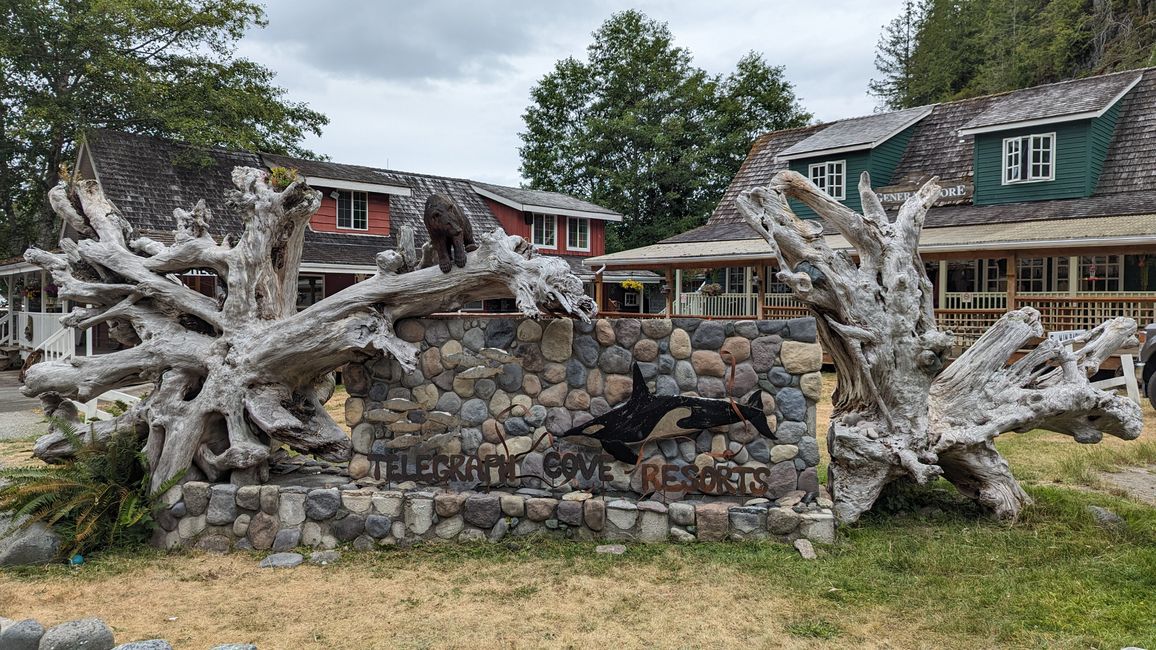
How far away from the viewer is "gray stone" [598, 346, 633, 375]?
20.0ft

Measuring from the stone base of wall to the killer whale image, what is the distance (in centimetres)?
45

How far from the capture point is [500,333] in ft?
20.7

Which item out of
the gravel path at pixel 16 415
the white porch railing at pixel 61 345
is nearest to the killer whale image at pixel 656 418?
the gravel path at pixel 16 415

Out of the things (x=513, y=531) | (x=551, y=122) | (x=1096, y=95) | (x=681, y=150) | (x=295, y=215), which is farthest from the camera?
(x=551, y=122)

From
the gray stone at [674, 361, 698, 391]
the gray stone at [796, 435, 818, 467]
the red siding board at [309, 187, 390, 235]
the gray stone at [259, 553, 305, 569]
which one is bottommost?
the gray stone at [259, 553, 305, 569]

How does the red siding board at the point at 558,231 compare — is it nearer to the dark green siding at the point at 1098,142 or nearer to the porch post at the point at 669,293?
the porch post at the point at 669,293

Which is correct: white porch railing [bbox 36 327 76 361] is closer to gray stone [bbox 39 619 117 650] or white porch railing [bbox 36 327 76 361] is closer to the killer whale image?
gray stone [bbox 39 619 117 650]

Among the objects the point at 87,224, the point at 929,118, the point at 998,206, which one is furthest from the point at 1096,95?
the point at 87,224

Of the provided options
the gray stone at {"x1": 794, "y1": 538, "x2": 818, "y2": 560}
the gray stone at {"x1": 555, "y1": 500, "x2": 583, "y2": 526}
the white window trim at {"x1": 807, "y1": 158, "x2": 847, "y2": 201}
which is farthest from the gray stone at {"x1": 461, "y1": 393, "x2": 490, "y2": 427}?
the white window trim at {"x1": 807, "y1": 158, "x2": 847, "y2": 201}

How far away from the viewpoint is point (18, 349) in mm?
21047

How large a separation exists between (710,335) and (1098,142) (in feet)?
53.3

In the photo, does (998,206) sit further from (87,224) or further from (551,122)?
(551,122)

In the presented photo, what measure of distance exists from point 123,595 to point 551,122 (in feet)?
A: 112

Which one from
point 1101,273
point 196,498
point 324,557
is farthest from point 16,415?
point 1101,273
